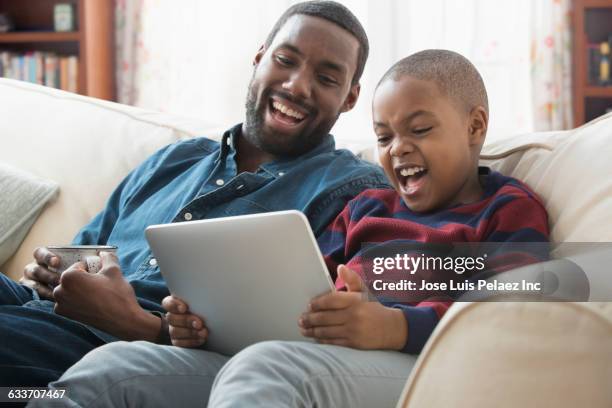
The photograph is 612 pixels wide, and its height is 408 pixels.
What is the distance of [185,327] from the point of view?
1313 mm

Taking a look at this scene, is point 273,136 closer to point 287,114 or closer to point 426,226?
point 287,114

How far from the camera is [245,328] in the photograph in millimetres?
1255

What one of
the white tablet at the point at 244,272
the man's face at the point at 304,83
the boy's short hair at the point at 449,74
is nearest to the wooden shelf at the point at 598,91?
the man's face at the point at 304,83

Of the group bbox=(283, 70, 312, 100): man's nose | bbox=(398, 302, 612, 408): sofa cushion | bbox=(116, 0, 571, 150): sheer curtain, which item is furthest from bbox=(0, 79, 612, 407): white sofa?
bbox=(116, 0, 571, 150): sheer curtain

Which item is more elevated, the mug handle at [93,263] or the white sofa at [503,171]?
the white sofa at [503,171]

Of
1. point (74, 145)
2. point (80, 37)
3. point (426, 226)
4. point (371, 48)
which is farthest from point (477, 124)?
point (80, 37)

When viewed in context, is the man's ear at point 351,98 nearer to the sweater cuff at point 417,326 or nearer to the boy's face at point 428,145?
the boy's face at point 428,145

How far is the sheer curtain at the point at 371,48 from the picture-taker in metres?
3.71

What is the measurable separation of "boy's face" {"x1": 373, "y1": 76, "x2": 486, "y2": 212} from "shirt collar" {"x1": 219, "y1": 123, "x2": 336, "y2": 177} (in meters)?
0.30

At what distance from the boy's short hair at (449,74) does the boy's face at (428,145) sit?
0.05 feet

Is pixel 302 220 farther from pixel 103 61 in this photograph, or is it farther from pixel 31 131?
pixel 103 61

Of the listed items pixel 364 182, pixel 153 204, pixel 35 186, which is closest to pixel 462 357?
pixel 364 182

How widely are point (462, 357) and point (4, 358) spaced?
75cm

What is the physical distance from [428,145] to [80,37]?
9.43 ft
